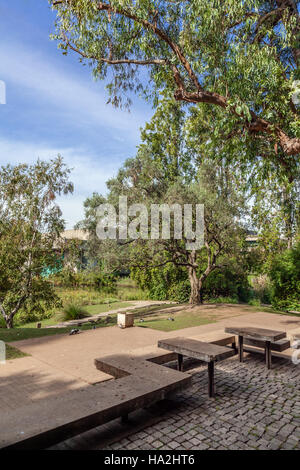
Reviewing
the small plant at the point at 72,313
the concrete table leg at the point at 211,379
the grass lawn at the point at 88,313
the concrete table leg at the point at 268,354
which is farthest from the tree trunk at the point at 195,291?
the concrete table leg at the point at 211,379

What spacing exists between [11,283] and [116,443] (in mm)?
7472

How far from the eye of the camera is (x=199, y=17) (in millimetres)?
7176

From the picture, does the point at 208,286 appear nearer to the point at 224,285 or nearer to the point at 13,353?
the point at 224,285

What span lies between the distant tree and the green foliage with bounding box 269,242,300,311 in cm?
841

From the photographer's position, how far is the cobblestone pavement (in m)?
3.16

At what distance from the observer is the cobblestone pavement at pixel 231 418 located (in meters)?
3.16

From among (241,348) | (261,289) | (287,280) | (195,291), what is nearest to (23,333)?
(241,348)

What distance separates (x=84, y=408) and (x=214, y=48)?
768 centimetres

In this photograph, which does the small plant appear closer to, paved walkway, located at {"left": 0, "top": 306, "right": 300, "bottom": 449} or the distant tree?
the distant tree

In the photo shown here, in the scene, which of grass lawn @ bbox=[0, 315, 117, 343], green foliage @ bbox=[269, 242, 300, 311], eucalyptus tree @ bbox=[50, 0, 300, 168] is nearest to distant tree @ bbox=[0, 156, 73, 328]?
grass lawn @ bbox=[0, 315, 117, 343]

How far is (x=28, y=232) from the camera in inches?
381

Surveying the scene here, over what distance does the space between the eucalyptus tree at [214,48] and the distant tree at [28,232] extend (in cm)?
370

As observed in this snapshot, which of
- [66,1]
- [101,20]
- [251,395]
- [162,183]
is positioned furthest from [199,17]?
[251,395]

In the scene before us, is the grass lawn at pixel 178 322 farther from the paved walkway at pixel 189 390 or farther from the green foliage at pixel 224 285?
the green foliage at pixel 224 285
